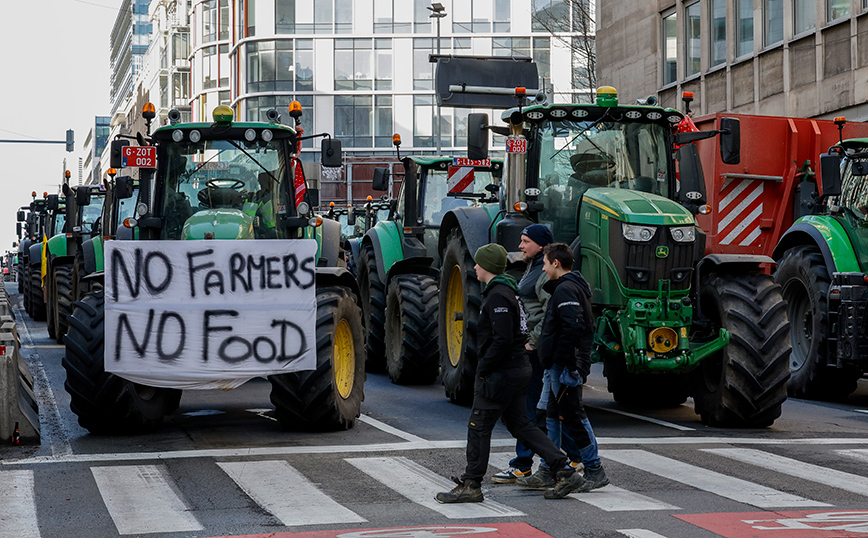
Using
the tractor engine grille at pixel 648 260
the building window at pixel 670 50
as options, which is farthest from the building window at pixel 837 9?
the tractor engine grille at pixel 648 260

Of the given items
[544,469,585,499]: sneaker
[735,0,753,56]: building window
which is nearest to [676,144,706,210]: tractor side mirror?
[544,469,585,499]: sneaker

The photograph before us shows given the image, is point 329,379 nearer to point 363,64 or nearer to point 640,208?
point 640,208

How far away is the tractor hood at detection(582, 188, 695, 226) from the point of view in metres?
11.3

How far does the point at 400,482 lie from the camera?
29.2 feet

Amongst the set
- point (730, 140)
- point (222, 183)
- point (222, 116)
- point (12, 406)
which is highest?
point (222, 116)

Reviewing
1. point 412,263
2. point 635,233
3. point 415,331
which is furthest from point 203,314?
point 412,263

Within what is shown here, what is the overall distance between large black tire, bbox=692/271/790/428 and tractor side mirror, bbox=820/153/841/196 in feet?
9.70

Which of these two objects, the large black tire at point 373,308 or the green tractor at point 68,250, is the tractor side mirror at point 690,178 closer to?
the large black tire at point 373,308

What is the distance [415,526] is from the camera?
7410mm

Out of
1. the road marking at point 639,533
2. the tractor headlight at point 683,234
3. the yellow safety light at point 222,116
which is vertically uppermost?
the yellow safety light at point 222,116

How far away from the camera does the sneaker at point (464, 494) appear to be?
8.11 m

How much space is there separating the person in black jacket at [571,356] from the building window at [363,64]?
62719mm

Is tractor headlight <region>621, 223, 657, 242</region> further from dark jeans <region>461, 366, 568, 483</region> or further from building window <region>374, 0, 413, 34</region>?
building window <region>374, 0, 413, 34</region>

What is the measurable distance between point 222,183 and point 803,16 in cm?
1880
